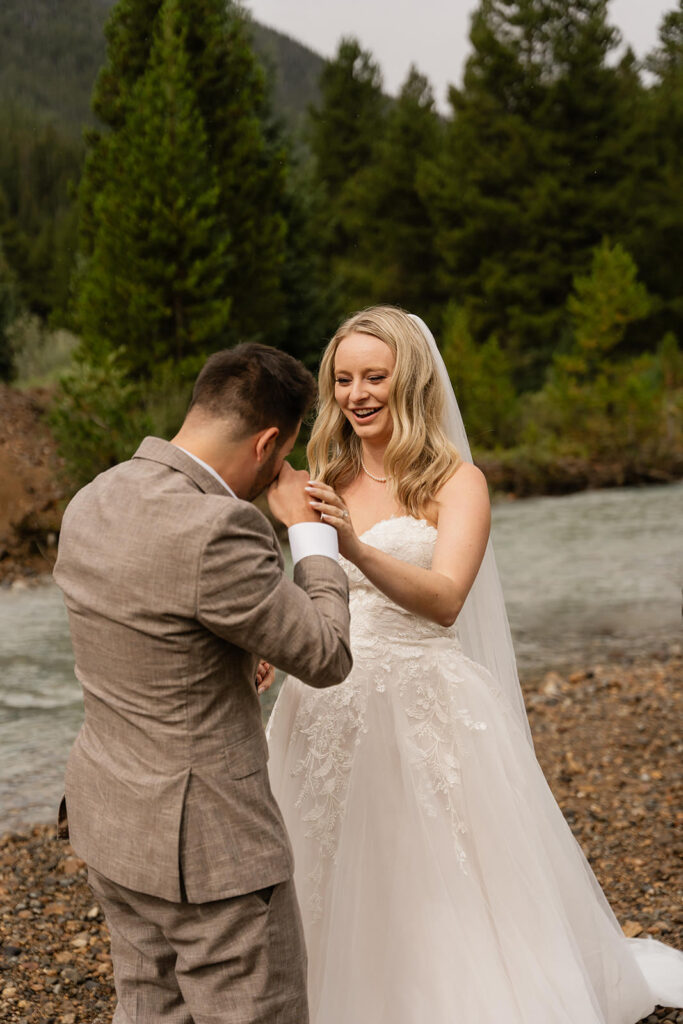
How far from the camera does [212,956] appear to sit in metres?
2.04

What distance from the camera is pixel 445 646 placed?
3225mm

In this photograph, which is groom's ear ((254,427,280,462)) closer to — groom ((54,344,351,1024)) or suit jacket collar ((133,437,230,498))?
groom ((54,344,351,1024))

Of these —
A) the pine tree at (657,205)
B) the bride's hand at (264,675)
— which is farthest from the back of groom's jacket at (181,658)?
the pine tree at (657,205)

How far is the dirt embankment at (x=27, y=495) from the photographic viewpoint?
1255cm

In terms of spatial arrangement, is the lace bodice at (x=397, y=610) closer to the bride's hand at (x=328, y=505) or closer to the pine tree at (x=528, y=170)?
the bride's hand at (x=328, y=505)

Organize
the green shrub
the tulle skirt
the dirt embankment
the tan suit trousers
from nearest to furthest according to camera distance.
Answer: the tan suit trousers → the tulle skirt → the dirt embankment → the green shrub

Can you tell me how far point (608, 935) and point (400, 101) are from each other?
3677cm

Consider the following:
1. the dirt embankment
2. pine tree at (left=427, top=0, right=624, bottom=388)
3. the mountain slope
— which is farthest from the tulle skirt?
the mountain slope

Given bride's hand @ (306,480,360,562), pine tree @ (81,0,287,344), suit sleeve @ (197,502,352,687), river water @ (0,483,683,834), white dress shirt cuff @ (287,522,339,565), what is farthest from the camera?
pine tree @ (81,0,287,344)

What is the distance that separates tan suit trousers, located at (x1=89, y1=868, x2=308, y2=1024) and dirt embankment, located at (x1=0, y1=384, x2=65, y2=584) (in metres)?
10.3

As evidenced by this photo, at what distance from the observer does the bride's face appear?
339 centimetres

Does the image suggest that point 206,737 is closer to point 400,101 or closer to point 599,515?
point 599,515

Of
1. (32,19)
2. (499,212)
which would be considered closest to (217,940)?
(499,212)

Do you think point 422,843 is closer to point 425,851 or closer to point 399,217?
point 425,851
